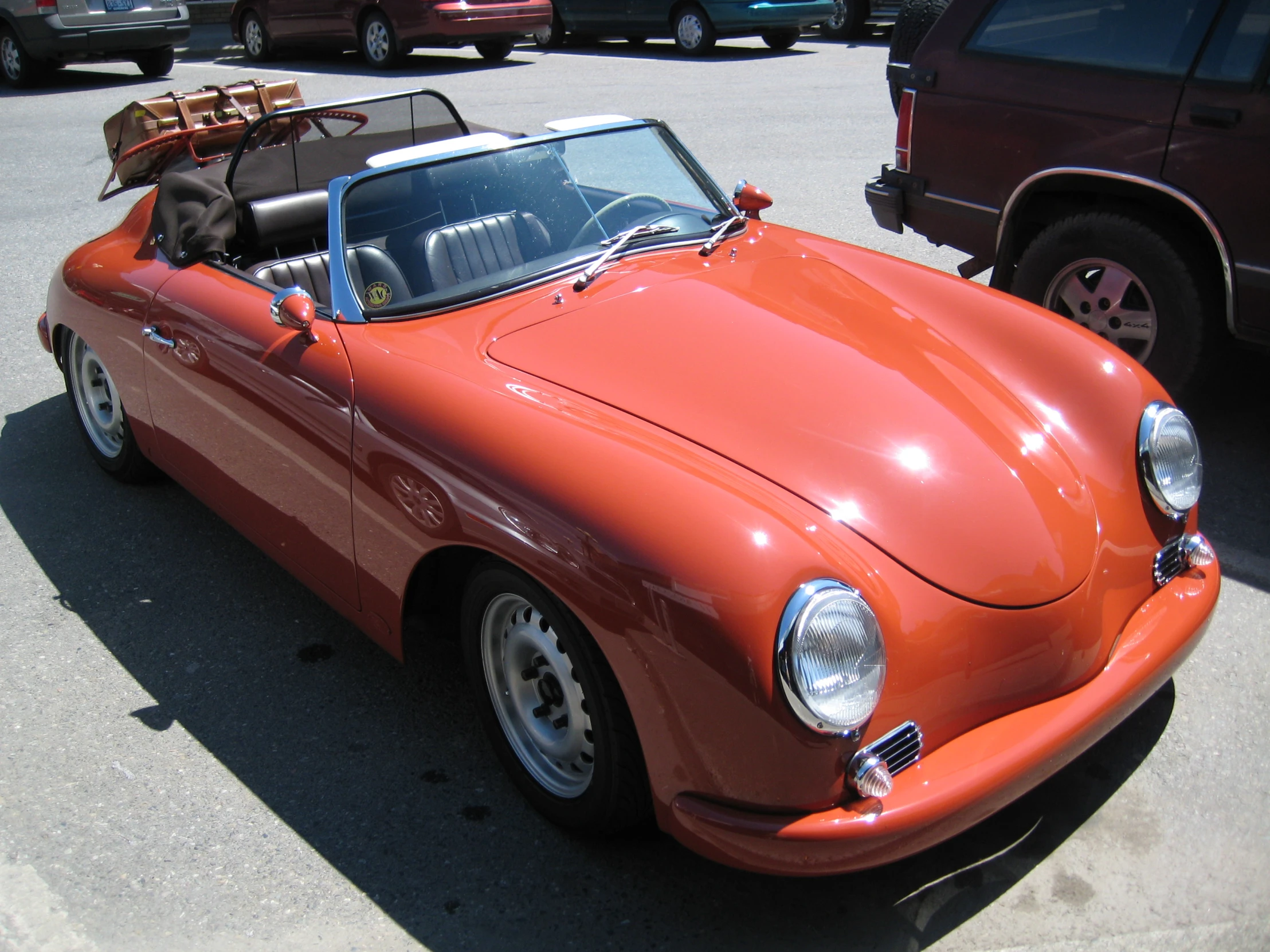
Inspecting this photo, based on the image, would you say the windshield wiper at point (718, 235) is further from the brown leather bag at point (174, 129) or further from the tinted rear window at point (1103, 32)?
the brown leather bag at point (174, 129)

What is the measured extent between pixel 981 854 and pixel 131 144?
4.36 meters

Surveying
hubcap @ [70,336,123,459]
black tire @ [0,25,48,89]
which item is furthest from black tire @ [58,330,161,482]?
black tire @ [0,25,48,89]

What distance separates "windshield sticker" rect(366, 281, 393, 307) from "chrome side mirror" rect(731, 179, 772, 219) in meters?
1.36

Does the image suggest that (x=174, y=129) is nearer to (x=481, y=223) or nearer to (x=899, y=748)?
(x=481, y=223)

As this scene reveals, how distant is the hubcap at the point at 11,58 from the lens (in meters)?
13.2

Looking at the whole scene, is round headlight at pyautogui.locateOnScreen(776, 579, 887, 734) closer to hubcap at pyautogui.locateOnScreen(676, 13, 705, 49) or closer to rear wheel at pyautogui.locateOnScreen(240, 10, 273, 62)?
hubcap at pyautogui.locateOnScreen(676, 13, 705, 49)

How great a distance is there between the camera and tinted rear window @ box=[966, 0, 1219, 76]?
4.42 meters

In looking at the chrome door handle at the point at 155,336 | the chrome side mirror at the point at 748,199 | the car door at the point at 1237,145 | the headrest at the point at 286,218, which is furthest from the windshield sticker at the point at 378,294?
the car door at the point at 1237,145

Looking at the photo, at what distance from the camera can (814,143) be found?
368 inches

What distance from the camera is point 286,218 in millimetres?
4023

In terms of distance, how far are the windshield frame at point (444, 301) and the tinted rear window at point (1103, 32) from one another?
2089 mm

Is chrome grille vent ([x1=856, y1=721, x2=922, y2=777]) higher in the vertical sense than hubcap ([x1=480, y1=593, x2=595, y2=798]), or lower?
higher

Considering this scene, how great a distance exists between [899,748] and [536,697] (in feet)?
3.08

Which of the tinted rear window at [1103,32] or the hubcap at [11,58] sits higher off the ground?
the tinted rear window at [1103,32]
